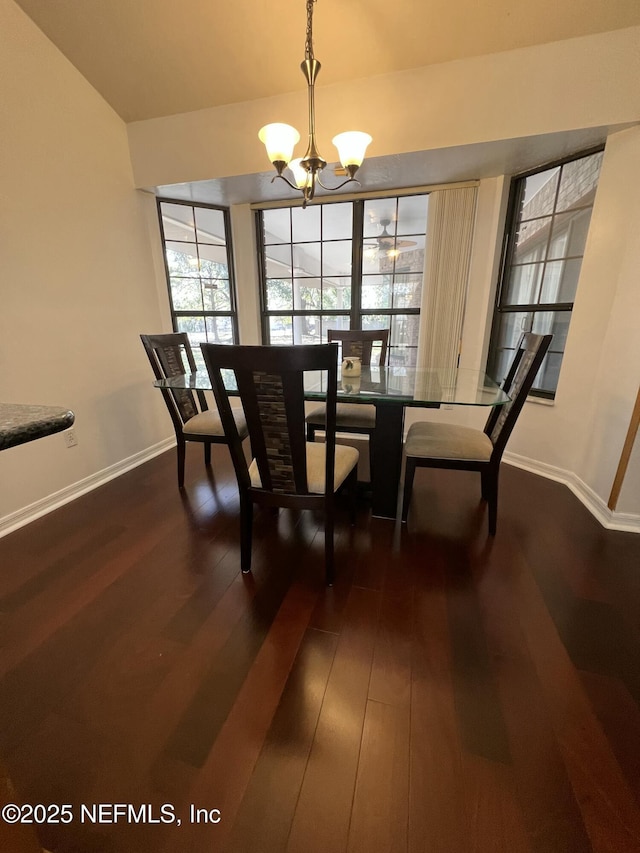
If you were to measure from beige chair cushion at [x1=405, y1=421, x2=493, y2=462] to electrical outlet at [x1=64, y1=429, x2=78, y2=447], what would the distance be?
2161 mm

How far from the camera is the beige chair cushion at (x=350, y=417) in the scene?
7.50ft

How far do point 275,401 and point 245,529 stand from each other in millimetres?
653

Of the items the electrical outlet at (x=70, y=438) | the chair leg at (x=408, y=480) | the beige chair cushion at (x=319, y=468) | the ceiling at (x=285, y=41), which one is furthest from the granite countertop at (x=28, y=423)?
the ceiling at (x=285, y=41)

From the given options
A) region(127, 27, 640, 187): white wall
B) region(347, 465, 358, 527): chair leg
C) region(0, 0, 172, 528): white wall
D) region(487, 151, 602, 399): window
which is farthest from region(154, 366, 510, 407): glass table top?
region(127, 27, 640, 187): white wall

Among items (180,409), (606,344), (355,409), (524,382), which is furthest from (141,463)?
(606,344)

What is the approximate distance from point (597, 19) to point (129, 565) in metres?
3.56

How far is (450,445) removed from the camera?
182cm

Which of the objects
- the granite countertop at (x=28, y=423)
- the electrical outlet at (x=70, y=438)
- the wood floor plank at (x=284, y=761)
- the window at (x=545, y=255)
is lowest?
the wood floor plank at (x=284, y=761)

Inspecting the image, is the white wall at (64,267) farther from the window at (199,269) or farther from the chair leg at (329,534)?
the chair leg at (329,534)

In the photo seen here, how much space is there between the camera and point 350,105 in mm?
2199

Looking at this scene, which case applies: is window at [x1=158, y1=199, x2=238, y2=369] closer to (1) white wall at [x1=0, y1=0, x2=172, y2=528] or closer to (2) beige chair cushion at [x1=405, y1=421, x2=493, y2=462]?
(1) white wall at [x1=0, y1=0, x2=172, y2=528]

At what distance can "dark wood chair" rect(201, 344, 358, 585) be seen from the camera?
3.95ft

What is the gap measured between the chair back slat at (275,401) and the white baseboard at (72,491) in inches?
60.0

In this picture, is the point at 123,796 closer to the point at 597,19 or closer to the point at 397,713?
the point at 397,713
